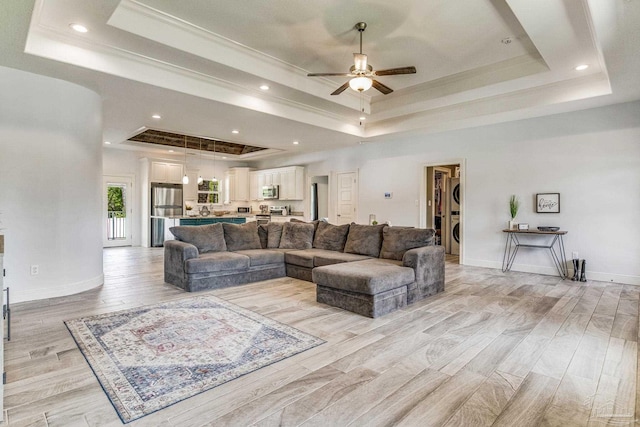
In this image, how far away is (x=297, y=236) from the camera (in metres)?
6.02

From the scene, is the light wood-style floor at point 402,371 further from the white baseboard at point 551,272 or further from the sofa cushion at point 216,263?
the white baseboard at point 551,272

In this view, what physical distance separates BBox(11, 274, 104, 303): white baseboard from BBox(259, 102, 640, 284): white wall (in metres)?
6.04

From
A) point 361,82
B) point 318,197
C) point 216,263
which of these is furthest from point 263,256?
point 318,197

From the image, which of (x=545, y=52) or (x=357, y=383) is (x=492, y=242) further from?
(x=357, y=383)

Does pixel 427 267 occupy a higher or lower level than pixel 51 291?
higher

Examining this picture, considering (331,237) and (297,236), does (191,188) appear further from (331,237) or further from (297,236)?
(331,237)

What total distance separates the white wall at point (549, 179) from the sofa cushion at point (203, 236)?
166 inches

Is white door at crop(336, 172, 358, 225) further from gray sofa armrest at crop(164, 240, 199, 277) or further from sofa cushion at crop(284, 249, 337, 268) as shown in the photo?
gray sofa armrest at crop(164, 240, 199, 277)

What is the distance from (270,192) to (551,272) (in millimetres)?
7539

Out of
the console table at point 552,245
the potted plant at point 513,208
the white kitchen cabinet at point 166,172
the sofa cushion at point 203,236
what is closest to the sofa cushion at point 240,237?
the sofa cushion at point 203,236

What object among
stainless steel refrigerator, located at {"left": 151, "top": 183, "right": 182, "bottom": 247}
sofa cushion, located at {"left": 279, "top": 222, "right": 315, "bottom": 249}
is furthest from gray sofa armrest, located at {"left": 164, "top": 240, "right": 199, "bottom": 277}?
stainless steel refrigerator, located at {"left": 151, "top": 183, "right": 182, "bottom": 247}

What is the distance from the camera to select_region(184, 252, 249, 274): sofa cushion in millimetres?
4566

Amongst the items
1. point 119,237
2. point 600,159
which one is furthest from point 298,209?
point 600,159

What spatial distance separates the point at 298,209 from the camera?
34.3ft
